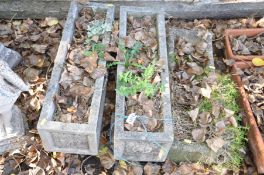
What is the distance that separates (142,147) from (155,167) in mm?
345

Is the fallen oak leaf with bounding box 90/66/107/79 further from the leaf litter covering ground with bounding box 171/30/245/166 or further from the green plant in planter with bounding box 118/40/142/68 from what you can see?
the leaf litter covering ground with bounding box 171/30/245/166

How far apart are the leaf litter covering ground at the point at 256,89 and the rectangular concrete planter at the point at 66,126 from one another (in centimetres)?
150

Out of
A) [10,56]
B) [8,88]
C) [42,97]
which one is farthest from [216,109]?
[10,56]

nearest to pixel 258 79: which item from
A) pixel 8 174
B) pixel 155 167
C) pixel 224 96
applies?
pixel 224 96

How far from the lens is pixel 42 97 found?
3.61 metres

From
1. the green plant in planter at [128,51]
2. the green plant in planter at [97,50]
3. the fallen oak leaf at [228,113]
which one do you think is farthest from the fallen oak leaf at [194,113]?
the green plant in planter at [97,50]

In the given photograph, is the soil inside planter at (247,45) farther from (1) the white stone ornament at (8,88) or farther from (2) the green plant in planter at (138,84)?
(1) the white stone ornament at (8,88)

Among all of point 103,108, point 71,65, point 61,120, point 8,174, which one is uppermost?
point 71,65

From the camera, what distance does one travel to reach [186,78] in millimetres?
3559

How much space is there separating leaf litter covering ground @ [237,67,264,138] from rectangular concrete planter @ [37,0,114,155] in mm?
1504

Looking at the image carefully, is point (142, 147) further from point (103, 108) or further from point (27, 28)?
point (27, 28)

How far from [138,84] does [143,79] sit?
12 centimetres

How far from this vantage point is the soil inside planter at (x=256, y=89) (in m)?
3.47

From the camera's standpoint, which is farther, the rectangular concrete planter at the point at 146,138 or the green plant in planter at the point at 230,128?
the green plant in planter at the point at 230,128
